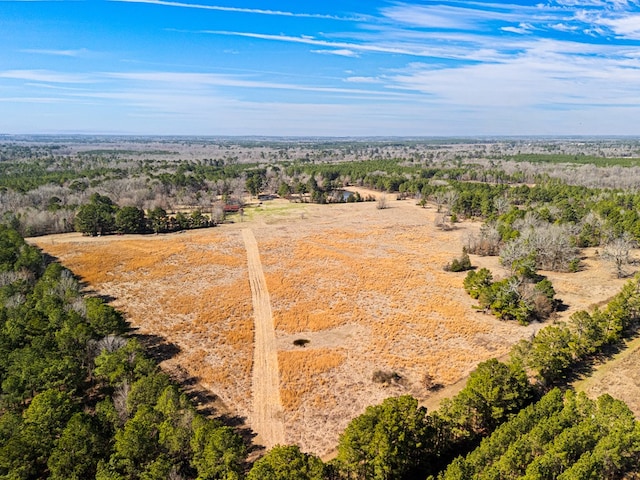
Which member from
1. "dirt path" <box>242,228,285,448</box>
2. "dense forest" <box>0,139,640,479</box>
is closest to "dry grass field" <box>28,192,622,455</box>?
"dirt path" <box>242,228,285,448</box>

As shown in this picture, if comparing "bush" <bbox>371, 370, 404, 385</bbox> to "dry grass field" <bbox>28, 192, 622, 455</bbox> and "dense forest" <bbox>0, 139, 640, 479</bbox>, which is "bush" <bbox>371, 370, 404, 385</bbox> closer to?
"dry grass field" <bbox>28, 192, 622, 455</bbox>

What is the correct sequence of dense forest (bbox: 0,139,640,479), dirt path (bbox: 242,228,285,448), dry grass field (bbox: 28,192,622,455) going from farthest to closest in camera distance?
dry grass field (bbox: 28,192,622,455) → dirt path (bbox: 242,228,285,448) → dense forest (bbox: 0,139,640,479)

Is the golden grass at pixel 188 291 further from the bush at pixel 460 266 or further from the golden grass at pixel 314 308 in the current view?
the bush at pixel 460 266

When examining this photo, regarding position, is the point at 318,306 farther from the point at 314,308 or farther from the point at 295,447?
the point at 295,447

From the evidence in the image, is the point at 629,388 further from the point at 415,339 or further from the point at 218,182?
the point at 218,182

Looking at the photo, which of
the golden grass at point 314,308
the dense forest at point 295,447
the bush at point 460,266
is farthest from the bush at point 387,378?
the bush at point 460,266

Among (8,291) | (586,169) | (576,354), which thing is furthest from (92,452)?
(586,169)
